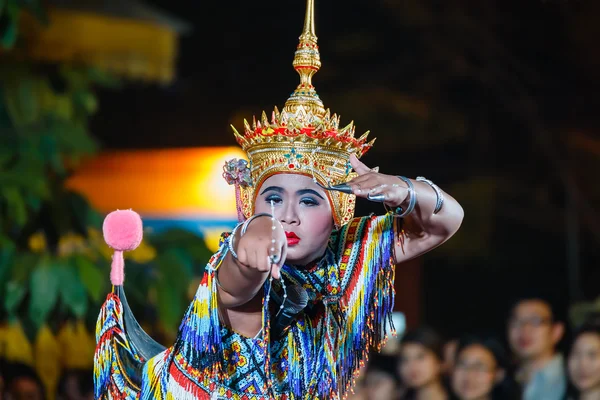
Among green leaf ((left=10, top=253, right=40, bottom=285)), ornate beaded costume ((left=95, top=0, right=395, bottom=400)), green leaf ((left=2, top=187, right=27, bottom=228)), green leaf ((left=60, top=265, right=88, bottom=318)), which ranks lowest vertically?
ornate beaded costume ((left=95, top=0, right=395, bottom=400))

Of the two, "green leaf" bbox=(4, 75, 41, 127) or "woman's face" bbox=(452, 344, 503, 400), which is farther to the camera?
"green leaf" bbox=(4, 75, 41, 127)

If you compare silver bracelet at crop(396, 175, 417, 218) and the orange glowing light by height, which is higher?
the orange glowing light

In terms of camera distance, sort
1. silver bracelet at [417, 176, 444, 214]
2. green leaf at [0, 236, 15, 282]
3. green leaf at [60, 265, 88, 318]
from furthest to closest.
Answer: green leaf at [0, 236, 15, 282] → green leaf at [60, 265, 88, 318] → silver bracelet at [417, 176, 444, 214]

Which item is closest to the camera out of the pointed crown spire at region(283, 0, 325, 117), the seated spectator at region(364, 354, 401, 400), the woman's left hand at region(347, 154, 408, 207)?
the woman's left hand at region(347, 154, 408, 207)

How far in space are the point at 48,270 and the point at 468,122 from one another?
2305 millimetres

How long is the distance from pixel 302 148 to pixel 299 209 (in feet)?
0.43

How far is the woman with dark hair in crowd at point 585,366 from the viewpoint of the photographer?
3.63 m

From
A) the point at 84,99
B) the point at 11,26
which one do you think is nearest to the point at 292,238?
the point at 11,26

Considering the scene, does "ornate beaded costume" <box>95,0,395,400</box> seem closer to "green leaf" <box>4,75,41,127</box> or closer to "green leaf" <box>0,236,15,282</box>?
"green leaf" <box>0,236,15,282</box>

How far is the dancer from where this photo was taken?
6.85 ft

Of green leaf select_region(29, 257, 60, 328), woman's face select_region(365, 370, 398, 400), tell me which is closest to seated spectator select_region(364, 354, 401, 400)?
woman's face select_region(365, 370, 398, 400)

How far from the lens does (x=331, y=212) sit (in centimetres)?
222

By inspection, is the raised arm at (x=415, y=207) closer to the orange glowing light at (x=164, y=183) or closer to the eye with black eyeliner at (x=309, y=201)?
the eye with black eyeliner at (x=309, y=201)

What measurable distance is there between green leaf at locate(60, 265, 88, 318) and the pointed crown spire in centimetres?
176
